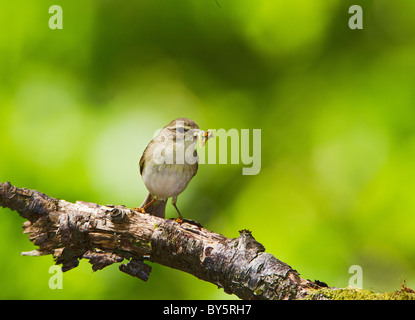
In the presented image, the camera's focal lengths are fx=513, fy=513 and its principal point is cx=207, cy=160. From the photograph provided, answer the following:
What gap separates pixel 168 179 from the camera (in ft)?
11.1

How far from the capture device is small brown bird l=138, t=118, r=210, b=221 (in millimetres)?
3379

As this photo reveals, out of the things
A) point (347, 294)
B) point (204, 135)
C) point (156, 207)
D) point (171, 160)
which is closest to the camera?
point (347, 294)

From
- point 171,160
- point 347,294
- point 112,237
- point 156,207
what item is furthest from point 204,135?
point 347,294

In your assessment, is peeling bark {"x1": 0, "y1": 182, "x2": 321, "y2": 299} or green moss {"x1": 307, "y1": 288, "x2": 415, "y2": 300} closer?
green moss {"x1": 307, "y1": 288, "x2": 415, "y2": 300}

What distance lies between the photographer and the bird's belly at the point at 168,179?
3381 millimetres

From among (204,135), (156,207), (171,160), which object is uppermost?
(204,135)

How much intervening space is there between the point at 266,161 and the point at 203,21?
107 cm

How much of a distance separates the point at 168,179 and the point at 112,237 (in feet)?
2.66

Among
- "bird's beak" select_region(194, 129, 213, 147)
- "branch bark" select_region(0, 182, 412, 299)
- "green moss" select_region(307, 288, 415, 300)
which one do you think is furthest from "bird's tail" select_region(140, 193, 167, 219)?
"green moss" select_region(307, 288, 415, 300)

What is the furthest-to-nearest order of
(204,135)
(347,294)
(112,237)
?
(204,135) → (112,237) → (347,294)

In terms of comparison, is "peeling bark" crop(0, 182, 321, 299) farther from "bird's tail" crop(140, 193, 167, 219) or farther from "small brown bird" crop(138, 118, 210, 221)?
"bird's tail" crop(140, 193, 167, 219)

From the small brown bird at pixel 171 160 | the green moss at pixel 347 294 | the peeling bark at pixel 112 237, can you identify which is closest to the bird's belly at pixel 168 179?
the small brown bird at pixel 171 160

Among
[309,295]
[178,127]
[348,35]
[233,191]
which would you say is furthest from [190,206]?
[348,35]

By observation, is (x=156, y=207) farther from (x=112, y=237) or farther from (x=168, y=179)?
(x=112, y=237)
